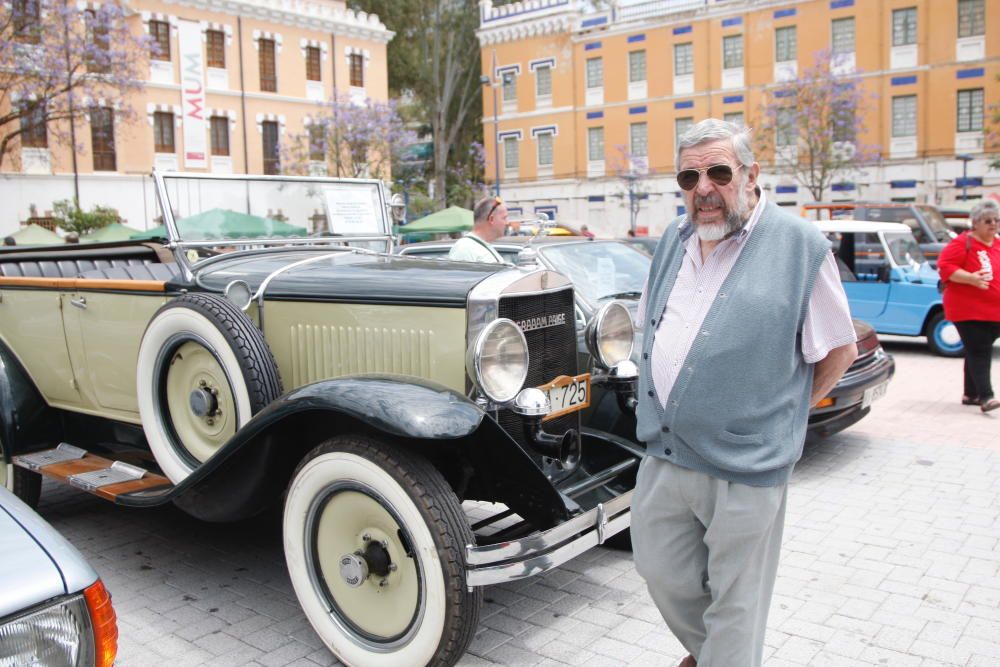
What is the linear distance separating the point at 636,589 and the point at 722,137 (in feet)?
7.81

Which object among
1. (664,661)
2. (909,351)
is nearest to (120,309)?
(664,661)

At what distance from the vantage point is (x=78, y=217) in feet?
80.9

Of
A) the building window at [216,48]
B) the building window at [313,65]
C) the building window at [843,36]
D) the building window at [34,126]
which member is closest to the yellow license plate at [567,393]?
the building window at [34,126]

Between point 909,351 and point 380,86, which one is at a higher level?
point 380,86

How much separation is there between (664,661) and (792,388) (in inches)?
56.3

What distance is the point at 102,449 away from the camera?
500 centimetres

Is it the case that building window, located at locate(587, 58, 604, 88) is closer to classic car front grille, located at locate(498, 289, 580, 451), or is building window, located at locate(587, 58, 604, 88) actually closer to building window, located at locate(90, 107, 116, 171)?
building window, located at locate(90, 107, 116, 171)

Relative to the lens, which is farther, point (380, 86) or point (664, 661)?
point (380, 86)

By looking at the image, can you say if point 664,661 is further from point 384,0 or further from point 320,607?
point 384,0

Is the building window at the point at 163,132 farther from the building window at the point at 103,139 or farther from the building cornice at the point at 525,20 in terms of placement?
the building cornice at the point at 525,20

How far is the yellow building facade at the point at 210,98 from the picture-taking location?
26.3 metres

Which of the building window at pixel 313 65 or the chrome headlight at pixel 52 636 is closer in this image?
the chrome headlight at pixel 52 636

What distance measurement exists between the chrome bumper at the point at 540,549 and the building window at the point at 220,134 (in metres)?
29.9

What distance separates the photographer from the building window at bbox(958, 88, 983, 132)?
30156mm
